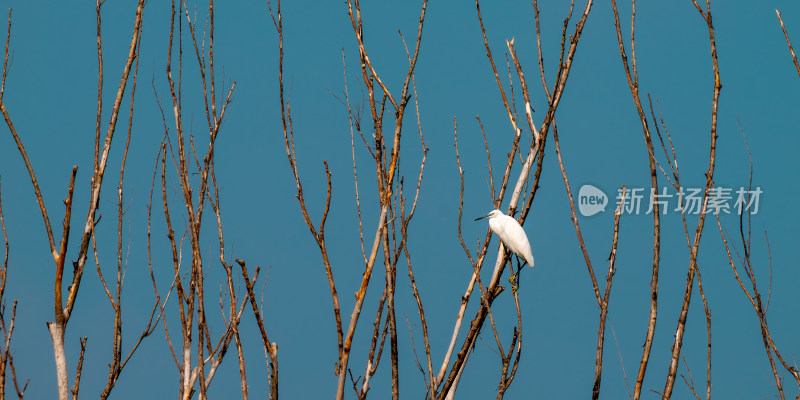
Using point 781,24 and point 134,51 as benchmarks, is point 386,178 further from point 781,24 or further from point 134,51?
point 781,24

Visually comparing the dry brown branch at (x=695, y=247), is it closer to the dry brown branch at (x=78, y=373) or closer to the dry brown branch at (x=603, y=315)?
the dry brown branch at (x=603, y=315)

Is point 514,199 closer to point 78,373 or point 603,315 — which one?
point 603,315

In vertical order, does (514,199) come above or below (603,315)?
above

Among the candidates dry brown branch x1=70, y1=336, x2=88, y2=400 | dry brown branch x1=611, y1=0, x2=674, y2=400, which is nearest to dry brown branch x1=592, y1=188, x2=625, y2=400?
dry brown branch x1=611, y1=0, x2=674, y2=400

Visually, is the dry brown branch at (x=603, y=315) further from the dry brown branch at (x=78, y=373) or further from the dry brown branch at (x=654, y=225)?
the dry brown branch at (x=78, y=373)

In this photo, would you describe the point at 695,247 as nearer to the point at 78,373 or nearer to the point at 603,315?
the point at 603,315

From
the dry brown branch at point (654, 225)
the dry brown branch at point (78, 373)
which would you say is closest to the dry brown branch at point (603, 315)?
the dry brown branch at point (654, 225)

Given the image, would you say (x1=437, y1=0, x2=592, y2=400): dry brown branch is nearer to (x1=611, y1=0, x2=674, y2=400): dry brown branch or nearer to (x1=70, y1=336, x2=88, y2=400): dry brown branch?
(x1=611, y1=0, x2=674, y2=400): dry brown branch

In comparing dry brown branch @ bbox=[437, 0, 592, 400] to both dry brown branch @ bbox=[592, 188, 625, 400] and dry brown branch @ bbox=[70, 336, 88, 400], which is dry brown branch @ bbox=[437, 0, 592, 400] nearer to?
dry brown branch @ bbox=[592, 188, 625, 400]

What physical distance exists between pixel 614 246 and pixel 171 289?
81.0 inches

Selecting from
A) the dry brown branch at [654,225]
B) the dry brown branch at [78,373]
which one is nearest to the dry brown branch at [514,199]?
the dry brown branch at [654,225]

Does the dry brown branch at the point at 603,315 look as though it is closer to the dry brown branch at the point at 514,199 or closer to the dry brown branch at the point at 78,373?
the dry brown branch at the point at 514,199

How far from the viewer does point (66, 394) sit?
250 cm

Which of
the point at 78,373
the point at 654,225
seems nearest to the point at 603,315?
the point at 654,225
